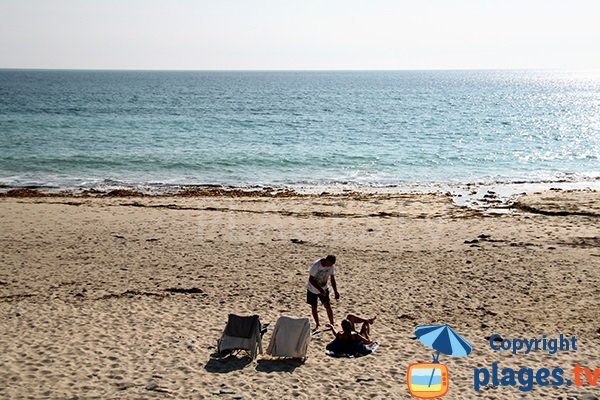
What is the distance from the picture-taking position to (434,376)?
9.88 metres

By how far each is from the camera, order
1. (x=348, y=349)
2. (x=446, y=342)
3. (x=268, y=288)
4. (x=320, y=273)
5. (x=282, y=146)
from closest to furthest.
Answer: (x=446, y=342) → (x=348, y=349) → (x=320, y=273) → (x=268, y=288) → (x=282, y=146)

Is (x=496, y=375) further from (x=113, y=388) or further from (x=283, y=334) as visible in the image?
(x=113, y=388)

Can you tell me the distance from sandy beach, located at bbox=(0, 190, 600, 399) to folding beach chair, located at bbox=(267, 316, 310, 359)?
0.30 m

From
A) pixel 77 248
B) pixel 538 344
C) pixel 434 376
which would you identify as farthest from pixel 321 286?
pixel 77 248

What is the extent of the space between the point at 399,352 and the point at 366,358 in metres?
0.71

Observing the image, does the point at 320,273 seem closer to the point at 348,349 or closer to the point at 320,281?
the point at 320,281

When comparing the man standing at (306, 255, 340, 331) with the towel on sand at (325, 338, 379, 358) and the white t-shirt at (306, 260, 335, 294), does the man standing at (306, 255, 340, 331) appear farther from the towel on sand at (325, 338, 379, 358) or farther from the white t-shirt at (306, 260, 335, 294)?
the towel on sand at (325, 338, 379, 358)

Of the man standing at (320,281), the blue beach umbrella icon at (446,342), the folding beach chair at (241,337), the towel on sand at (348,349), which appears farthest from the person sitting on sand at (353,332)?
the folding beach chair at (241,337)

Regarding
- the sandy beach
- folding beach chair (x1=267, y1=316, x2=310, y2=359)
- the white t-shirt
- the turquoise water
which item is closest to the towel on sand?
the sandy beach

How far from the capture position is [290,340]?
10.5m

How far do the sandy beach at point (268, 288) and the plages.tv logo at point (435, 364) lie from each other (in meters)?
0.19

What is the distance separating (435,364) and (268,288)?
5.43 metres

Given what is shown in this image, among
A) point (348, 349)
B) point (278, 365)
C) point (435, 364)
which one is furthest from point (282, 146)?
point (435, 364)

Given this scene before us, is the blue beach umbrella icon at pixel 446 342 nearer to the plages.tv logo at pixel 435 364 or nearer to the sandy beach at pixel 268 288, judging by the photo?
the plages.tv logo at pixel 435 364
